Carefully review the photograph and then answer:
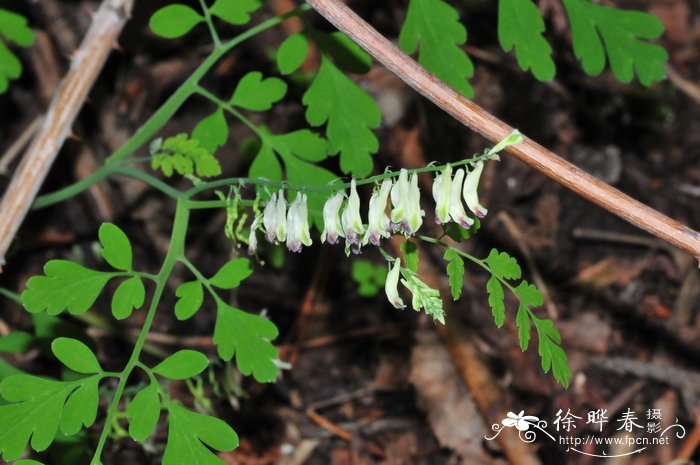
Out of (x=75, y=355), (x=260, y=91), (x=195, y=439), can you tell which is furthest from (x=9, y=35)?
(x=195, y=439)

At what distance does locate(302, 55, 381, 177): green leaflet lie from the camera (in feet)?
9.07

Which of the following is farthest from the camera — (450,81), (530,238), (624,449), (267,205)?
(530,238)

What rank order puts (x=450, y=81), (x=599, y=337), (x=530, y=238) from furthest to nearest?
(x=530, y=238)
(x=599, y=337)
(x=450, y=81)

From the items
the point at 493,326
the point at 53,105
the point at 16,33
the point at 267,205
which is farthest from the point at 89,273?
the point at 493,326

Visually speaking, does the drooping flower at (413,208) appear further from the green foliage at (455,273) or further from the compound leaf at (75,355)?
the compound leaf at (75,355)

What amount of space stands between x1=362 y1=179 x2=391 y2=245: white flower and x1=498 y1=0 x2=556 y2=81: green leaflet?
1.00 metres

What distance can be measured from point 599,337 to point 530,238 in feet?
2.16

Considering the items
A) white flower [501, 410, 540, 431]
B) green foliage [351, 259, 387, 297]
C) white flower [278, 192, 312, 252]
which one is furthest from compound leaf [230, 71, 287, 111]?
white flower [501, 410, 540, 431]

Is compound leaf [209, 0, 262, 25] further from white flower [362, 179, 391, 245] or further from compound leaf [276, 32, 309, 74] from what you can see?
white flower [362, 179, 391, 245]

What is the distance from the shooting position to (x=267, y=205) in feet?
6.95

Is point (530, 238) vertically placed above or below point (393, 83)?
below

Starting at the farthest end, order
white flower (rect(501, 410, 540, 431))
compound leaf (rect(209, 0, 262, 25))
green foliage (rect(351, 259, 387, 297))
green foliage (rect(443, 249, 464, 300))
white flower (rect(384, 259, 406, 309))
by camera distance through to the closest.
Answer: green foliage (rect(351, 259, 387, 297))
white flower (rect(501, 410, 540, 431))
compound leaf (rect(209, 0, 262, 25))
green foliage (rect(443, 249, 464, 300))
white flower (rect(384, 259, 406, 309))

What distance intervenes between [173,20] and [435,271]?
188 cm

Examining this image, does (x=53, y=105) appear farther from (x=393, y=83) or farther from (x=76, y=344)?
(x=393, y=83)
